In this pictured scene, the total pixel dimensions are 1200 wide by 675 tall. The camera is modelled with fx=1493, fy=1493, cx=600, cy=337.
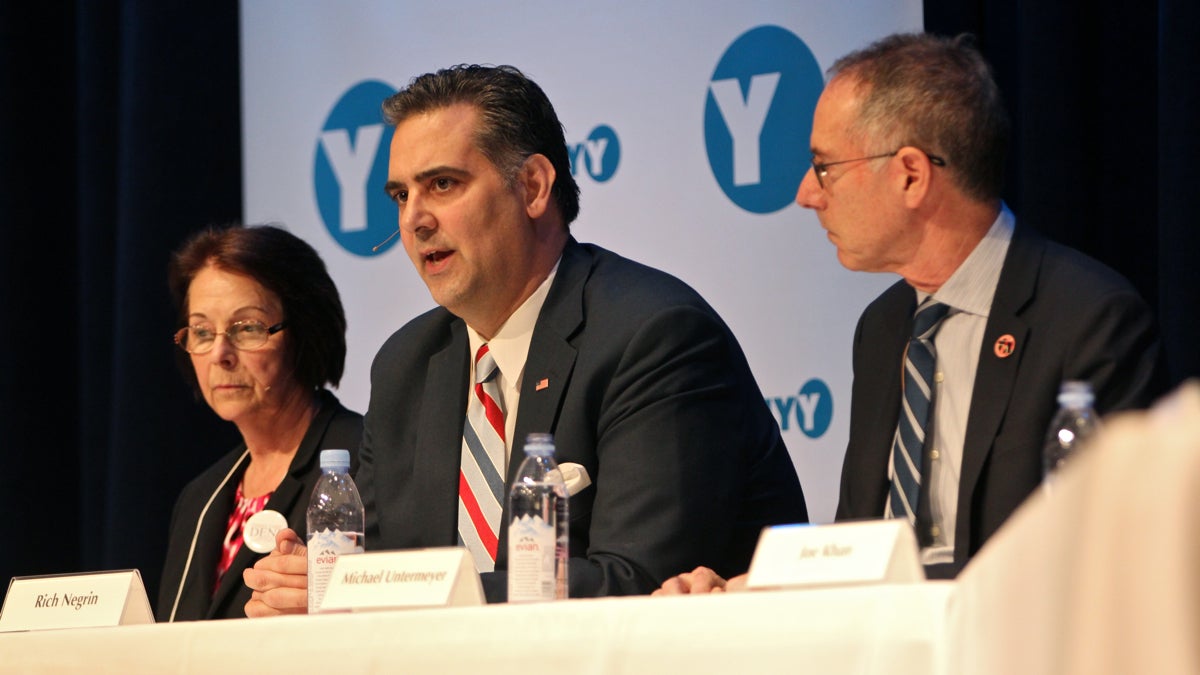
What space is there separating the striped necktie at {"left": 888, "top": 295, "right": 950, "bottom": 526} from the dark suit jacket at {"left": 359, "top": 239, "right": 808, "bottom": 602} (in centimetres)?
32

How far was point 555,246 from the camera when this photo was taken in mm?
3338

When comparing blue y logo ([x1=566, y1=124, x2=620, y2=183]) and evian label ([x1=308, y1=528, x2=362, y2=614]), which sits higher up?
blue y logo ([x1=566, y1=124, x2=620, y2=183])

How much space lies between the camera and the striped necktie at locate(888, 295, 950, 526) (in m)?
2.63

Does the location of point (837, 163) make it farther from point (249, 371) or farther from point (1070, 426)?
point (249, 371)

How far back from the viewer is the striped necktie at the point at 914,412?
263cm

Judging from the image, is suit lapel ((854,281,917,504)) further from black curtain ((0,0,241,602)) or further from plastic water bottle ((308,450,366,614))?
black curtain ((0,0,241,602))

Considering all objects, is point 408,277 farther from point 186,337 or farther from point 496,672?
point 496,672

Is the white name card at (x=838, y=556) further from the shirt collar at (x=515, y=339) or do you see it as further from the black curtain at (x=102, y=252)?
the black curtain at (x=102, y=252)

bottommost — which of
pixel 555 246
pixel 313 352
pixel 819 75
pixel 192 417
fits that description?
pixel 192 417

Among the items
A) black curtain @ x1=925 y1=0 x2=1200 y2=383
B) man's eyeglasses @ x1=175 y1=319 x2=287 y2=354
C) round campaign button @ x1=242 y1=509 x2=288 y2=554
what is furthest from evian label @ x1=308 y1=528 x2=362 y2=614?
black curtain @ x1=925 y1=0 x2=1200 y2=383

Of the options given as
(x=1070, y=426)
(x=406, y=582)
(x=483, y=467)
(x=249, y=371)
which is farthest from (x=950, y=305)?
(x=249, y=371)

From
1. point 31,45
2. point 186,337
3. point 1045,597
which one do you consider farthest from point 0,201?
point 1045,597

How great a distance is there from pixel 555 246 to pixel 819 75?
100cm

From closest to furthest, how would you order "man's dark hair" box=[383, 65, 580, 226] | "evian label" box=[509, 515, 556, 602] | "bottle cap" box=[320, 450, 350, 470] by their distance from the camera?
"evian label" box=[509, 515, 556, 602]
"bottle cap" box=[320, 450, 350, 470]
"man's dark hair" box=[383, 65, 580, 226]
